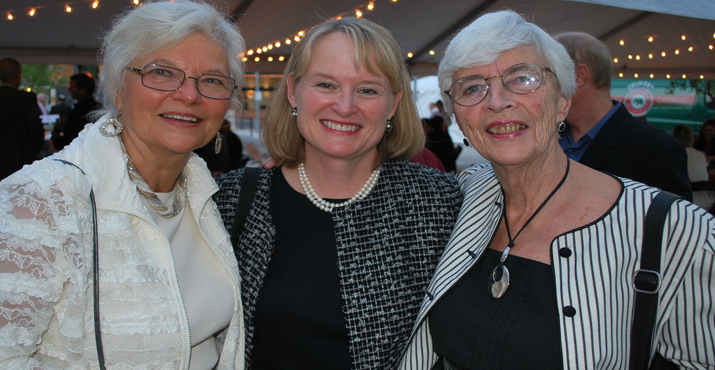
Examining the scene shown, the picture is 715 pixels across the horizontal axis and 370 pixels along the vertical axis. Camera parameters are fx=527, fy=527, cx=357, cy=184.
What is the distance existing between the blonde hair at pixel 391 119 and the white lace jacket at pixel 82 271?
0.79m

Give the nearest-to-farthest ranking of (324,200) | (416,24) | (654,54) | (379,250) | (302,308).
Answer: (302,308) < (379,250) < (324,200) < (654,54) < (416,24)

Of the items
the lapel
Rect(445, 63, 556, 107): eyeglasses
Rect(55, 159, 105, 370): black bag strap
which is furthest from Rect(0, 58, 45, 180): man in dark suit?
Rect(445, 63, 556, 107): eyeglasses

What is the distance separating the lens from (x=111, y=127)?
173cm

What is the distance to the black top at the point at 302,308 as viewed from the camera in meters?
1.96

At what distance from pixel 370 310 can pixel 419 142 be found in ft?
2.68

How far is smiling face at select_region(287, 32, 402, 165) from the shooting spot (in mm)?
2039

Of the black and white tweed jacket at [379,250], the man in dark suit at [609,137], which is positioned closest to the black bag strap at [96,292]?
the black and white tweed jacket at [379,250]

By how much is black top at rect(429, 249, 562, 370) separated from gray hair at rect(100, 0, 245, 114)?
1.26 meters

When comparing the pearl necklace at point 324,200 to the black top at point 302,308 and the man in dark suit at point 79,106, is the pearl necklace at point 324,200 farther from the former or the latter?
the man in dark suit at point 79,106

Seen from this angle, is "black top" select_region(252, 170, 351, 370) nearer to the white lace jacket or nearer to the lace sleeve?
the white lace jacket

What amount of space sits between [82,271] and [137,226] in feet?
0.75

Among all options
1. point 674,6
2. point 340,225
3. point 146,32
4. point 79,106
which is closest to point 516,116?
point 340,225

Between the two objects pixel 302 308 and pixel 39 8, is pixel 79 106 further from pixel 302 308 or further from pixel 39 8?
pixel 302 308

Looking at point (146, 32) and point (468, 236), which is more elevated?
point (146, 32)
